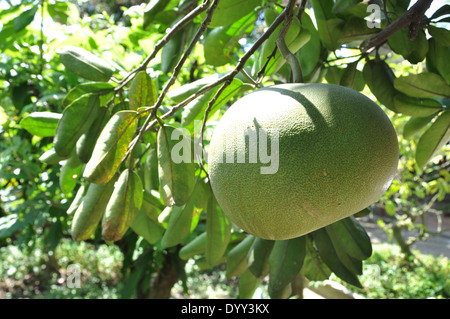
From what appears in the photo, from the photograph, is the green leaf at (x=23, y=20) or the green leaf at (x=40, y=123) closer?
the green leaf at (x=40, y=123)

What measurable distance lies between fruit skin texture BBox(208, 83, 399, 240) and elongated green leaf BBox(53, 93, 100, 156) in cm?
33

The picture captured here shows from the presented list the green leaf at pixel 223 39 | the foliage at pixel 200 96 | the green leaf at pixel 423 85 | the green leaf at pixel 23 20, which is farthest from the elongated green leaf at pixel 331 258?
the green leaf at pixel 23 20

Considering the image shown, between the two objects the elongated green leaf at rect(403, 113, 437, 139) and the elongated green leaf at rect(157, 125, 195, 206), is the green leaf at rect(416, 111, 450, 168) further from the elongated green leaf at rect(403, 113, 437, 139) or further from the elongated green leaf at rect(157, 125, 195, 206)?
the elongated green leaf at rect(157, 125, 195, 206)

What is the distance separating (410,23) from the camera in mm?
733

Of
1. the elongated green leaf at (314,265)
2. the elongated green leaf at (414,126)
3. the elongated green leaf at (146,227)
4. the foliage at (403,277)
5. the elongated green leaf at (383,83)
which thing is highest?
the elongated green leaf at (383,83)

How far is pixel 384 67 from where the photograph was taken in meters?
0.84

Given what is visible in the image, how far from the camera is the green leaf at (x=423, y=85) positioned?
76 cm

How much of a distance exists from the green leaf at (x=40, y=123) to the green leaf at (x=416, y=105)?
78cm

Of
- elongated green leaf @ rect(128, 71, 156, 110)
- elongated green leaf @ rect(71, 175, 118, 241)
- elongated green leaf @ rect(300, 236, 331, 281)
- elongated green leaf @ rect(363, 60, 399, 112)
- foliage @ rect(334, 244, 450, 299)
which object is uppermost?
elongated green leaf @ rect(128, 71, 156, 110)

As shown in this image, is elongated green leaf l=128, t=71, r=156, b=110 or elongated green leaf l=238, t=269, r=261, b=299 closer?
elongated green leaf l=128, t=71, r=156, b=110

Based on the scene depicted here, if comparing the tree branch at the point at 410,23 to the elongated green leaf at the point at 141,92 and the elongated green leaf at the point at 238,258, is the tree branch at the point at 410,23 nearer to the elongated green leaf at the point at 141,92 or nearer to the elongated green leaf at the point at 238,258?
the elongated green leaf at the point at 141,92

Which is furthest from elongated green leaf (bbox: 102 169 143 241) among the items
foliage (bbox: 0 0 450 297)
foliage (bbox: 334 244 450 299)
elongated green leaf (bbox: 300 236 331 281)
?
foliage (bbox: 334 244 450 299)

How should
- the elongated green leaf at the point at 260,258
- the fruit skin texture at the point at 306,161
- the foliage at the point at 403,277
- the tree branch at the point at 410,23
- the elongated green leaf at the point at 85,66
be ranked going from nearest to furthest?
the fruit skin texture at the point at 306,161
the tree branch at the point at 410,23
the elongated green leaf at the point at 85,66
the elongated green leaf at the point at 260,258
the foliage at the point at 403,277

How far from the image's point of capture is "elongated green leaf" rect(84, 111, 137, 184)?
0.56 metres
